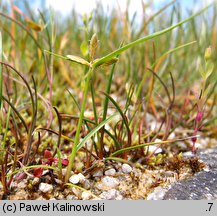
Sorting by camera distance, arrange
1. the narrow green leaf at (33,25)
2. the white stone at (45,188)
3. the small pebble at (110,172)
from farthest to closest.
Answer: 1. the narrow green leaf at (33,25)
2. the small pebble at (110,172)
3. the white stone at (45,188)

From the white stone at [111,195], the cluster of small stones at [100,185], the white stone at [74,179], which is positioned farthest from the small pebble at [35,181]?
the white stone at [111,195]

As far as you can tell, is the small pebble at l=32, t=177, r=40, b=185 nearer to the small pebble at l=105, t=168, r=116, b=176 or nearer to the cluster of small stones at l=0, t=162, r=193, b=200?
the cluster of small stones at l=0, t=162, r=193, b=200

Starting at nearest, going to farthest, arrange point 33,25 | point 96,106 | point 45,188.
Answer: point 45,188
point 33,25
point 96,106

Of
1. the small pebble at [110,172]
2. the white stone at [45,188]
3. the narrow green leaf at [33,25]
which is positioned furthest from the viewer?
the narrow green leaf at [33,25]

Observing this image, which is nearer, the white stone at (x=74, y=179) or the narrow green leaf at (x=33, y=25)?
the white stone at (x=74, y=179)

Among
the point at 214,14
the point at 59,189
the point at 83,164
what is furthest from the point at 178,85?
the point at 59,189

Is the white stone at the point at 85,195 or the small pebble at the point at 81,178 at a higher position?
the small pebble at the point at 81,178

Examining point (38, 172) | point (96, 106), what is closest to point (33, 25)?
point (96, 106)

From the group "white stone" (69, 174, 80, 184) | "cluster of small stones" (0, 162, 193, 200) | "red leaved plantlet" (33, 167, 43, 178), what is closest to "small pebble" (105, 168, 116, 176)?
"cluster of small stones" (0, 162, 193, 200)

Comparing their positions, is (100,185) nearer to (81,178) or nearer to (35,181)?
(81,178)

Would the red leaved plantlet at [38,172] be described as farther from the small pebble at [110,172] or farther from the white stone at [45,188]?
the small pebble at [110,172]

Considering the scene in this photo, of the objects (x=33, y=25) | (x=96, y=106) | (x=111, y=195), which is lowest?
(x=111, y=195)

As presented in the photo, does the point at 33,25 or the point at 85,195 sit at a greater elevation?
the point at 33,25
